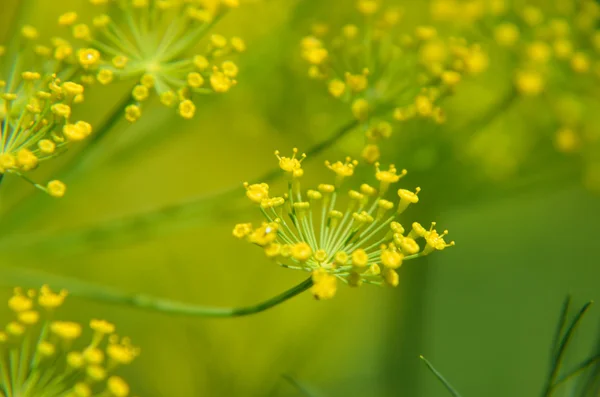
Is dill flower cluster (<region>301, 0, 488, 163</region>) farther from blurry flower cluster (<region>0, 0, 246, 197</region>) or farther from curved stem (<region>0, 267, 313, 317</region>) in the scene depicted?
curved stem (<region>0, 267, 313, 317</region>)

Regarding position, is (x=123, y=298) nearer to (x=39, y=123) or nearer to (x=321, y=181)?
(x=39, y=123)

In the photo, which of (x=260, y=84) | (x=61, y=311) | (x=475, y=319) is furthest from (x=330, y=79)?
Answer: (x=475, y=319)

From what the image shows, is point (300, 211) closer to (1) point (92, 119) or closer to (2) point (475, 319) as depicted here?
(1) point (92, 119)

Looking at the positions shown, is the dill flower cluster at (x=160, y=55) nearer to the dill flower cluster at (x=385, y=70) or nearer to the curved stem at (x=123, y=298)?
the dill flower cluster at (x=385, y=70)

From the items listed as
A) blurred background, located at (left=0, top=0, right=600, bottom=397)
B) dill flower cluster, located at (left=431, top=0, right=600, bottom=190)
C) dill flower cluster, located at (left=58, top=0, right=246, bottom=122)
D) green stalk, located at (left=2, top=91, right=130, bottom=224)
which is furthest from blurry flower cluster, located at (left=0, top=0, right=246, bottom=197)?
dill flower cluster, located at (left=431, top=0, right=600, bottom=190)

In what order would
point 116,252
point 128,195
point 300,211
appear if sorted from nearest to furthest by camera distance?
point 300,211
point 116,252
point 128,195

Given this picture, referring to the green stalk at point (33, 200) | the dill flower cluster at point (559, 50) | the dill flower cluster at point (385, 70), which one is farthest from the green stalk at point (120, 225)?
the dill flower cluster at point (559, 50)

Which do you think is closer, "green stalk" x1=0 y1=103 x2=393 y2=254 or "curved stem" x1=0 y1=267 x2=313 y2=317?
"curved stem" x1=0 y1=267 x2=313 y2=317
